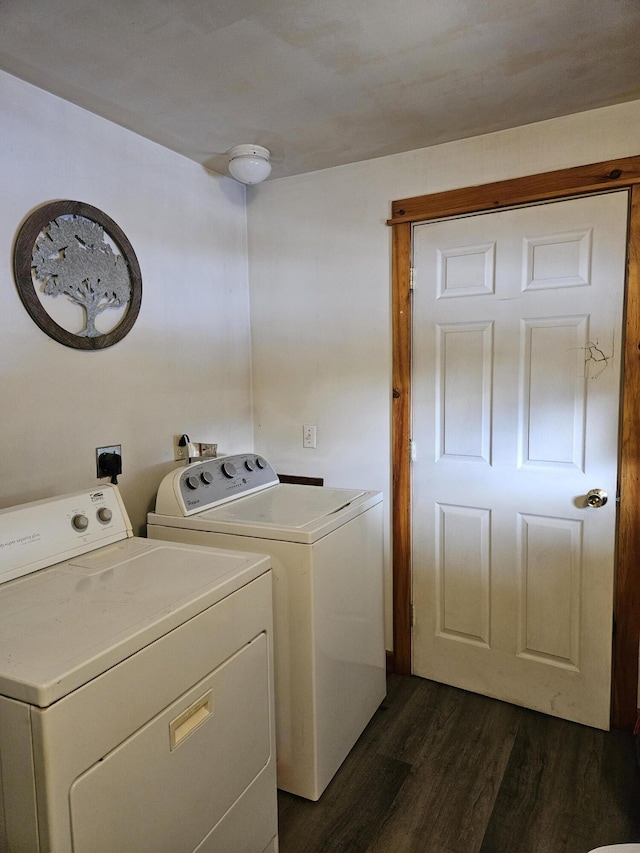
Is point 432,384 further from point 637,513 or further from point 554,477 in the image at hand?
point 637,513

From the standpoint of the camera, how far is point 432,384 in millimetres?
2203

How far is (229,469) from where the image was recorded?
209 cm

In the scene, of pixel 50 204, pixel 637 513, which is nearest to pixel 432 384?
pixel 637 513

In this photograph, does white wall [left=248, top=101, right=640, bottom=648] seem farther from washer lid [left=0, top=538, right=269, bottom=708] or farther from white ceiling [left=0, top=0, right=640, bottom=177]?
washer lid [left=0, top=538, right=269, bottom=708]

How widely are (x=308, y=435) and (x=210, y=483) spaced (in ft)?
2.12

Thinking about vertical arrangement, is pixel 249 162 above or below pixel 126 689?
above

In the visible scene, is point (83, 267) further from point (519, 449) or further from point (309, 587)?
point (519, 449)

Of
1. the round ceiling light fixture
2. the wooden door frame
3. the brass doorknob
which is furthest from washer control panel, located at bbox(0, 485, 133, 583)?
the brass doorknob

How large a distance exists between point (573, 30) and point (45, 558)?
1.98m

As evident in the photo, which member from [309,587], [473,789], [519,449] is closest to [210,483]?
[309,587]

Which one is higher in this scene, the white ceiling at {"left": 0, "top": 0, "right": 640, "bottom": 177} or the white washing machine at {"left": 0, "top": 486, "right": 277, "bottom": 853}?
the white ceiling at {"left": 0, "top": 0, "right": 640, "bottom": 177}

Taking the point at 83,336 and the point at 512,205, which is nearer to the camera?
the point at 83,336

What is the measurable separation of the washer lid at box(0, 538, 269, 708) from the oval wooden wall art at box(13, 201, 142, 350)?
0.75m

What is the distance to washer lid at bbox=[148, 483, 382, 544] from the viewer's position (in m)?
1.67
